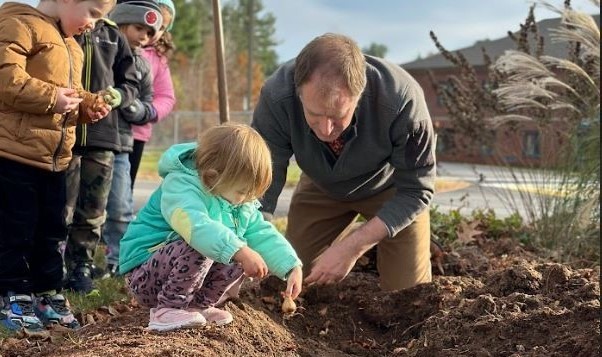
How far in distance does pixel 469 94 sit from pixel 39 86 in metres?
5.15

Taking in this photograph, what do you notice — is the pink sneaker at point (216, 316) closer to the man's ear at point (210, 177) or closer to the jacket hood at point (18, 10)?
the man's ear at point (210, 177)

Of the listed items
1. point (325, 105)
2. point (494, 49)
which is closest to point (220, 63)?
point (325, 105)

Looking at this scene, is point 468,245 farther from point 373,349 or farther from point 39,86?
point 39,86

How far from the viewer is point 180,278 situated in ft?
9.44

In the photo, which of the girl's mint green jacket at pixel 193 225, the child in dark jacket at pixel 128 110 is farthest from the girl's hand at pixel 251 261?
the child in dark jacket at pixel 128 110

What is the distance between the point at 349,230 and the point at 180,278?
→ 2.29 metres

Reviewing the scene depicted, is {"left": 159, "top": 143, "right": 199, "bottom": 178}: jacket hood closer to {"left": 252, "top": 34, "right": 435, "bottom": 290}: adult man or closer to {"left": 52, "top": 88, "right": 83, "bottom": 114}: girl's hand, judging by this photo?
{"left": 252, "top": 34, "right": 435, "bottom": 290}: adult man

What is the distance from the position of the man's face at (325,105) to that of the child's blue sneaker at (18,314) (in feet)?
5.01

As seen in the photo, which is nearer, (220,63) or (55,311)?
(55,311)

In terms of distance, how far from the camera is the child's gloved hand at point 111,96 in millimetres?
3824

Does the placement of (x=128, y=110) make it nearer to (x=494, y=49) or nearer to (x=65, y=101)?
(x=65, y=101)

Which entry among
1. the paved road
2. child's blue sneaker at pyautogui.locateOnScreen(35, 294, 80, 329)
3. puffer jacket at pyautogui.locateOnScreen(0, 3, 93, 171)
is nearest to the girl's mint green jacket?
child's blue sneaker at pyautogui.locateOnScreen(35, 294, 80, 329)

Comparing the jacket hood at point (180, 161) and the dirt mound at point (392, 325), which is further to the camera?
the jacket hood at point (180, 161)

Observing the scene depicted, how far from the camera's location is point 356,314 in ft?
13.4
